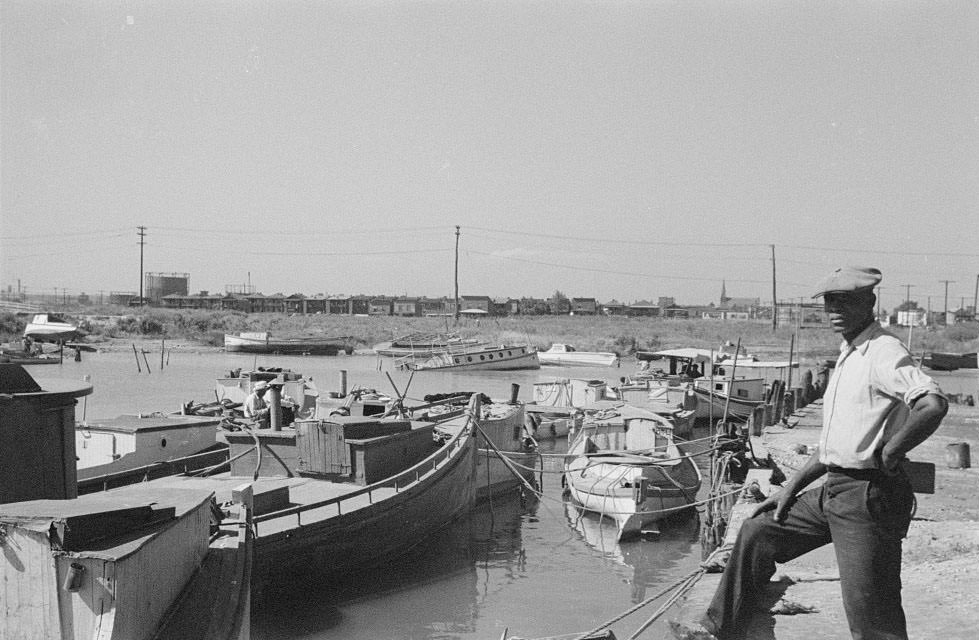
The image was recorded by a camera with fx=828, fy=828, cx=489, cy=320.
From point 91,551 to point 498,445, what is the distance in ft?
59.1

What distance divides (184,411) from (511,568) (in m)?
11.6

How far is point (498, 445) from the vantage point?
Result: 938 inches

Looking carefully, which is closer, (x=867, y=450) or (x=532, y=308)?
(x=867, y=450)

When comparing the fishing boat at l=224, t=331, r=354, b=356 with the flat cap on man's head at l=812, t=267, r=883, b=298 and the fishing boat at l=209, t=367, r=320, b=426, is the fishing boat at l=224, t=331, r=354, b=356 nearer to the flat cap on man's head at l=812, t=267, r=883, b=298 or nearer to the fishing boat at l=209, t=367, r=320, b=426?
the fishing boat at l=209, t=367, r=320, b=426

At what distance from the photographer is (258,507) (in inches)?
501

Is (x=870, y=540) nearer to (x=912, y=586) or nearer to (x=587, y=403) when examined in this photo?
(x=912, y=586)

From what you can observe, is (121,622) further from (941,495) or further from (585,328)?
(585,328)

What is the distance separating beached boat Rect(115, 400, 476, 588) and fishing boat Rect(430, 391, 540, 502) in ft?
10.3

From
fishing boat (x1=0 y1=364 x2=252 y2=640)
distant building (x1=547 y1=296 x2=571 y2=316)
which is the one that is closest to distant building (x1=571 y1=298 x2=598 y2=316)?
distant building (x1=547 y1=296 x2=571 y2=316)

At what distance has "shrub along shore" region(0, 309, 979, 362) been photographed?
88438 mm

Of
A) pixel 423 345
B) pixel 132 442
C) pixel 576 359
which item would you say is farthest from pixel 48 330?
pixel 132 442

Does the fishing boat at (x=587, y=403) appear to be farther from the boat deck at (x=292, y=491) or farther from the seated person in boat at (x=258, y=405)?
the boat deck at (x=292, y=491)

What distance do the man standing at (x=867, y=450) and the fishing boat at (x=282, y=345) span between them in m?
78.5

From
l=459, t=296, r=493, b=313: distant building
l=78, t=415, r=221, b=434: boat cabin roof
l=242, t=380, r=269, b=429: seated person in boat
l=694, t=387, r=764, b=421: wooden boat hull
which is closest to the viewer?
l=78, t=415, r=221, b=434: boat cabin roof
